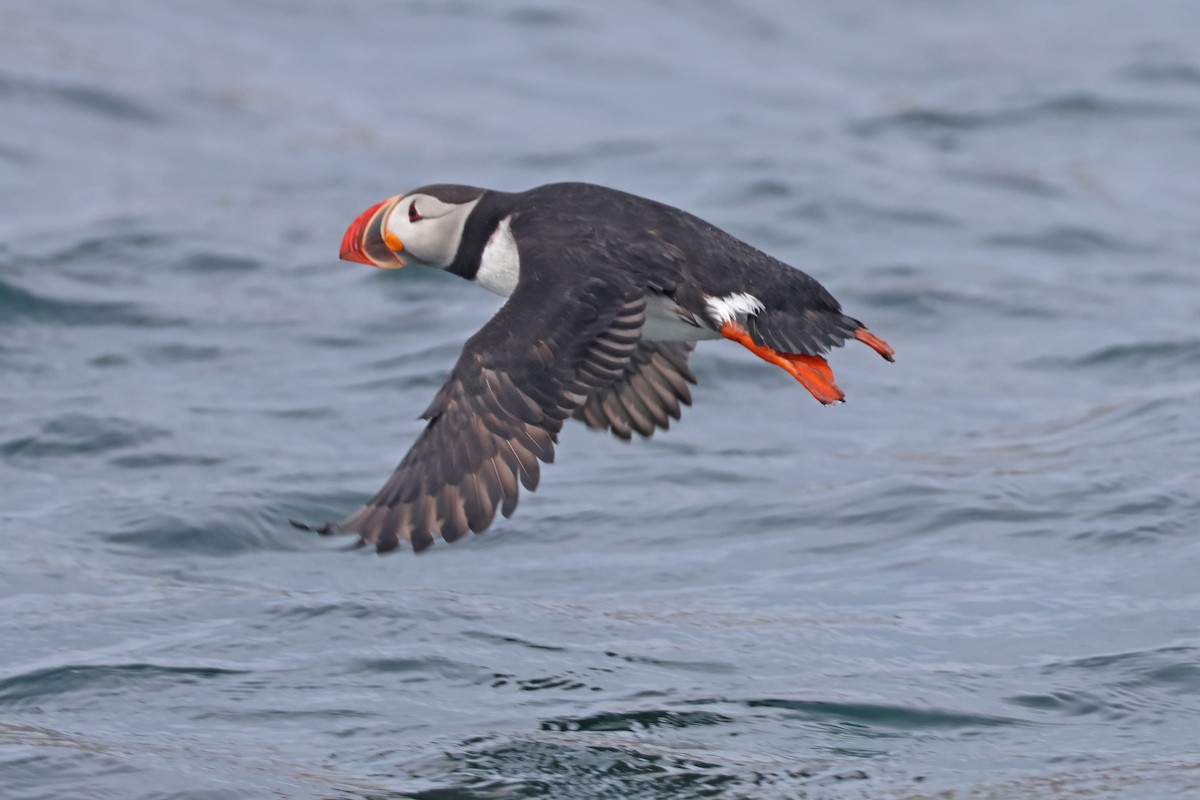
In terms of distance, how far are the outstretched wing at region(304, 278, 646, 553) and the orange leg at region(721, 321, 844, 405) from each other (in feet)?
0.96

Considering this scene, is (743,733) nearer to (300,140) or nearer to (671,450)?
(671,450)

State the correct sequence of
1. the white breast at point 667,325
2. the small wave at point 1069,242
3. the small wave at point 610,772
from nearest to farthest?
the small wave at point 610,772, the white breast at point 667,325, the small wave at point 1069,242

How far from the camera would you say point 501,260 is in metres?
5.59

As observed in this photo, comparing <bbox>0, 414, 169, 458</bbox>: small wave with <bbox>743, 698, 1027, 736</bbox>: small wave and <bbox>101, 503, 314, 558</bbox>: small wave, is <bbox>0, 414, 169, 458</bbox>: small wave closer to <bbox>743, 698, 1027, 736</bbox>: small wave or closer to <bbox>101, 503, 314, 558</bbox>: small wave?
<bbox>101, 503, 314, 558</bbox>: small wave

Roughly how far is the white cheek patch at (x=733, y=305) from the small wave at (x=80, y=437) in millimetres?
2949

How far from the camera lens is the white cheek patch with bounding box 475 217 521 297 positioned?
5.55 metres

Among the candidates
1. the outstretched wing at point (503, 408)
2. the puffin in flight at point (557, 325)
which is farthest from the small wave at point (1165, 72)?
the outstretched wing at point (503, 408)

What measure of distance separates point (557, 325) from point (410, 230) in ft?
3.35

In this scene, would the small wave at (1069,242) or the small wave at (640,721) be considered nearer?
the small wave at (640,721)

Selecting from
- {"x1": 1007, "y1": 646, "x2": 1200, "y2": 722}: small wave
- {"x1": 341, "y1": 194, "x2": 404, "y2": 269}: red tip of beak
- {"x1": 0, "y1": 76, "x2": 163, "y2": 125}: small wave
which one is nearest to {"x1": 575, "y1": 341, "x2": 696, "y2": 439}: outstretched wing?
{"x1": 341, "y1": 194, "x2": 404, "y2": 269}: red tip of beak

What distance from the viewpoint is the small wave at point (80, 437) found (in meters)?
7.17

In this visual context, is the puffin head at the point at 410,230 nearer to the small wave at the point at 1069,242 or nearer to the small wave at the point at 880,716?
the small wave at the point at 880,716

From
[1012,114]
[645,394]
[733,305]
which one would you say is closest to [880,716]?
[733,305]

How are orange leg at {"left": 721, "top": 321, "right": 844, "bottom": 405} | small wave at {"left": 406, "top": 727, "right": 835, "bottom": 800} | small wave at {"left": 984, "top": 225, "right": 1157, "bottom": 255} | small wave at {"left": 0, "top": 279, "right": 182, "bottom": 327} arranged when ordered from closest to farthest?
small wave at {"left": 406, "top": 727, "right": 835, "bottom": 800}
orange leg at {"left": 721, "top": 321, "right": 844, "bottom": 405}
small wave at {"left": 0, "top": 279, "right": 182, "bottom": 327}
small wave at {"left": 984, "top": 225, "right": 1157, "bottom": 255}
